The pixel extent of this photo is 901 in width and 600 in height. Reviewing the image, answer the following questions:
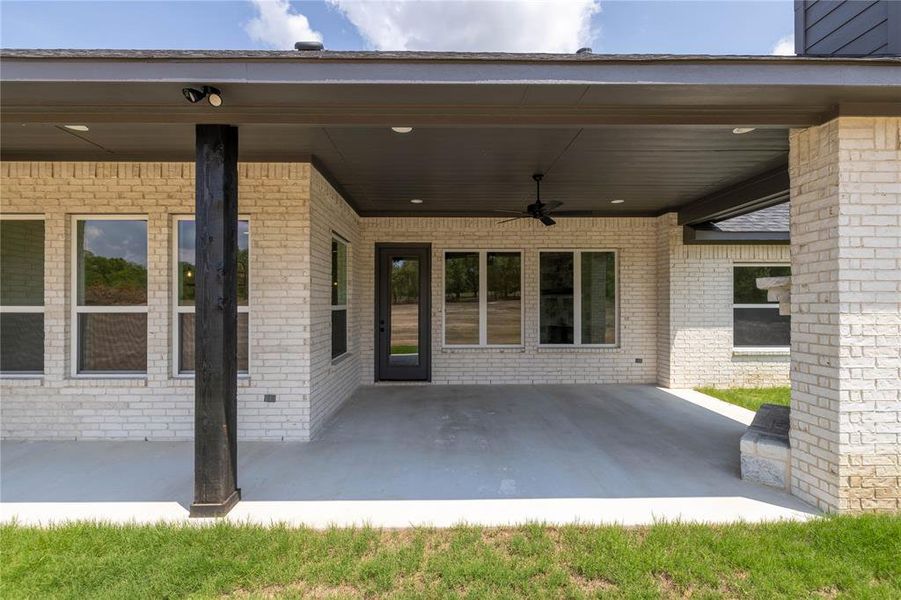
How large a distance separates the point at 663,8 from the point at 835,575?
600 cm

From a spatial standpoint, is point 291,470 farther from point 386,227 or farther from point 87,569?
point 386,227

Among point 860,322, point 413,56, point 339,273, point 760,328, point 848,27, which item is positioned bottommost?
point 760,328

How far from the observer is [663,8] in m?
5.28

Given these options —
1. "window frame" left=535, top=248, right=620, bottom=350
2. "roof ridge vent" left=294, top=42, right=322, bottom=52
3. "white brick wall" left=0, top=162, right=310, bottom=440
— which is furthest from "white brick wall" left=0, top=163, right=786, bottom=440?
"window frame" left=535, top=248, right=620, bottom=350

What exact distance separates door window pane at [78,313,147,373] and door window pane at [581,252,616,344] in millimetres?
6652

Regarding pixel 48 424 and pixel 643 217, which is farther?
pixel 643 217

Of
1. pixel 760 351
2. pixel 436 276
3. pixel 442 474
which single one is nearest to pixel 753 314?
pixel 760 351

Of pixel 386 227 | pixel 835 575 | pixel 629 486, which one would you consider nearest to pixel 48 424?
pixel 386 227

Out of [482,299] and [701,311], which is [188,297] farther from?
[701,311]

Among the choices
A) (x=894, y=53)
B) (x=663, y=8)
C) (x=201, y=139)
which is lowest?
(x=201, y=139)

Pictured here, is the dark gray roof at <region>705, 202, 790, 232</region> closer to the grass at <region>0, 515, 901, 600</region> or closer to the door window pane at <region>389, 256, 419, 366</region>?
the door window pane at <region>389, 256, 419, 366</region>

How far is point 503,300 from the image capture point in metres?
7.70

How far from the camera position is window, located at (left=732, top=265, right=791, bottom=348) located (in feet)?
24.0

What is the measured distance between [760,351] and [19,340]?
414 inches
